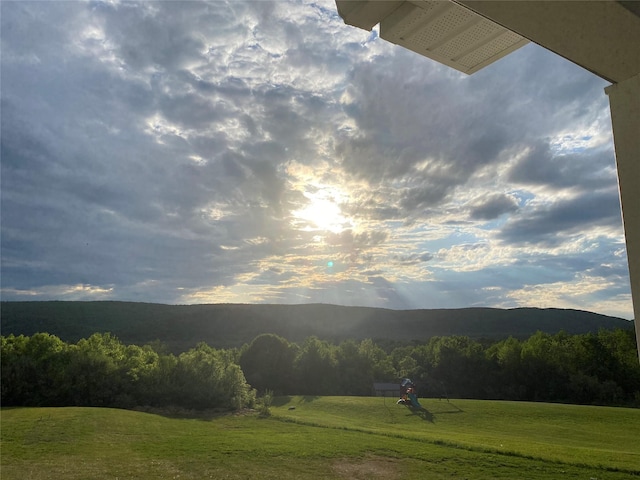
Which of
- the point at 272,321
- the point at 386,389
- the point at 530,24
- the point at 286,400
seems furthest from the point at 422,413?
the point at 272,321

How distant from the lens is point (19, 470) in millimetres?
13125

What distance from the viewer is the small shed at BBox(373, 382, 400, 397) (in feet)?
123

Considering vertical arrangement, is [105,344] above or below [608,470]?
above

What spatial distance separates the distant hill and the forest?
2066 centimetres

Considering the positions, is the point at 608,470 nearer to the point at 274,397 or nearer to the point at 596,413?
the point at 596,413

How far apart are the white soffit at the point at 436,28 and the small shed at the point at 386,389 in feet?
127

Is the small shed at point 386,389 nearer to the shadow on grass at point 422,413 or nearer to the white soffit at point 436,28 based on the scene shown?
the shadow on grass at point 422,413

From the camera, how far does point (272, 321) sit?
242ft

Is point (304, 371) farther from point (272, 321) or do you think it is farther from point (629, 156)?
point (629, 156)

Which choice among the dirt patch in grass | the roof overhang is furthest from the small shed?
the roof overhang

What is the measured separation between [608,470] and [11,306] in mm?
76082

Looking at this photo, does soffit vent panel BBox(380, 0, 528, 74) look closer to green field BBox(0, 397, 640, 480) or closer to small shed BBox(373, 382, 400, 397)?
green field BBox(0, 397, 640, 480)

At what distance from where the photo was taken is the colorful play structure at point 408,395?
31062 mm

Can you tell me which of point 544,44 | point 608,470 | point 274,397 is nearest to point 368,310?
point 274,397
